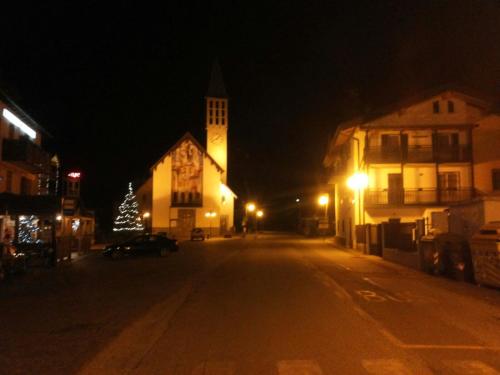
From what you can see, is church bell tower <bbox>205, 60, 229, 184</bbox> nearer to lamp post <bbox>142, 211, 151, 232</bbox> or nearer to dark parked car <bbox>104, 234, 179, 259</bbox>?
lamp post <bbox>142, 211, 151, 232</bbox>

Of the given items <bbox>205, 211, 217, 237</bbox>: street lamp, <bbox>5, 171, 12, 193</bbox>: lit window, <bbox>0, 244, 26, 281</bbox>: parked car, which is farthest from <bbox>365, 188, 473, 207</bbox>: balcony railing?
<bbox>205, 211, 217, 237</bbox>: street lamp

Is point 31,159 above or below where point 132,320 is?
above

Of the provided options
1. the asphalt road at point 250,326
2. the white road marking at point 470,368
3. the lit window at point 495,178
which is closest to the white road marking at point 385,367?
the asphalt road at point 250,326

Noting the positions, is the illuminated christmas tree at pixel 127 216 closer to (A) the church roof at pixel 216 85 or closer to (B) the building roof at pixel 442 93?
(A) the church roof at pixel 216 85

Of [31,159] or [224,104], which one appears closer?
[31,159]

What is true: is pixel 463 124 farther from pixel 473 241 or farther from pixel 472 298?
pixel 472 298

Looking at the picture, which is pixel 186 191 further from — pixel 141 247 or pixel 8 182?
pixel 8 182

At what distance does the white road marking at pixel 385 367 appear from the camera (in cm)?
701

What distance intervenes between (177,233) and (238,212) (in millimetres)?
38668

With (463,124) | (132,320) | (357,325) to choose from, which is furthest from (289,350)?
(463,124)

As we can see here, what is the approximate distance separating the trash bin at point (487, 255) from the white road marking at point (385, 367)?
9.42m

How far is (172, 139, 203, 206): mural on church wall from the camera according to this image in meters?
67.6

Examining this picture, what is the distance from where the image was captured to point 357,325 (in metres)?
10.3

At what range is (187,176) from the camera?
67625 millimetres
